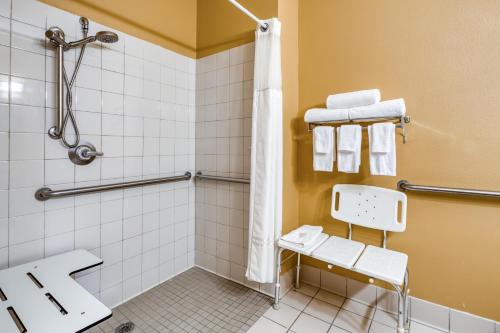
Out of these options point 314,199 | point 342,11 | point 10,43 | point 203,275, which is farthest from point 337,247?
point 10,43

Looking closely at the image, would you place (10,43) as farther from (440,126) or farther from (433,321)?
(433,321)

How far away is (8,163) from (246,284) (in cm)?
173

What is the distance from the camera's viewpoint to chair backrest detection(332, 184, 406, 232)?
1569 mm

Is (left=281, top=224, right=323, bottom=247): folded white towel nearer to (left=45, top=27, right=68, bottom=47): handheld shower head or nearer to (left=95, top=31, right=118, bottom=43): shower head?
(left=95, top=31, right=118, bottom=43): shower head

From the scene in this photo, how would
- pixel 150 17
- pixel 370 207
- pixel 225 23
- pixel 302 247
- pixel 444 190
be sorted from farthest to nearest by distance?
pixel 225 23, pixel 150 17, pixel 370 207, pixel 302 247, pixel 444 190

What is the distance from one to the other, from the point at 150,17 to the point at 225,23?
1.93 ft

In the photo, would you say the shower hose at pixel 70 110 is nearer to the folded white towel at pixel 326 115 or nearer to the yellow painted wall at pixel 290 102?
the yellow painted wall at pixel 290 102

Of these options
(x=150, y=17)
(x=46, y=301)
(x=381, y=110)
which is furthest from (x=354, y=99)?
(x=46, y=301)

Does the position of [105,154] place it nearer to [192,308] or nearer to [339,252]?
[192,308]

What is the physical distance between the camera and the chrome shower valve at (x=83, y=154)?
1479 mm

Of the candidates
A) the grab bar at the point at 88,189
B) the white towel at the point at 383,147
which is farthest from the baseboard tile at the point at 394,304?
the grab bar at the point at 88,189

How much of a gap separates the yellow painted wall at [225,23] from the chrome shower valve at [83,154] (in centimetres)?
126

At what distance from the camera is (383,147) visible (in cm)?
147

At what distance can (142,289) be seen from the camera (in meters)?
1.89
